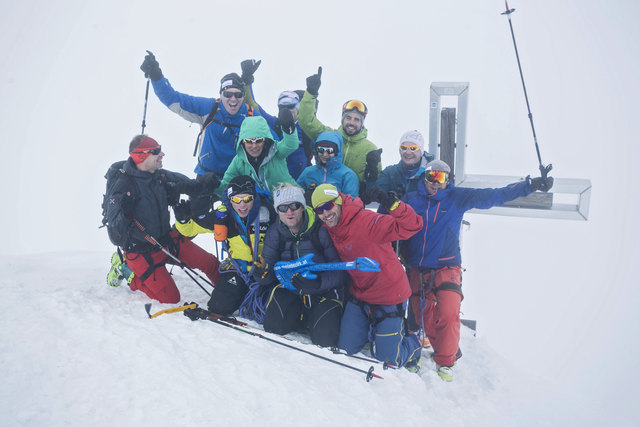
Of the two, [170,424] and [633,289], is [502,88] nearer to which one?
[633,289]

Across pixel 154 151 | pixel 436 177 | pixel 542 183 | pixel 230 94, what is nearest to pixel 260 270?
pixel 154 151

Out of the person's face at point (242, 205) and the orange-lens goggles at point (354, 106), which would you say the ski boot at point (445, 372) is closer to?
the person's face at point (242, 205)

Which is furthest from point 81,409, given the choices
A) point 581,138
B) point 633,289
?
point 581,138

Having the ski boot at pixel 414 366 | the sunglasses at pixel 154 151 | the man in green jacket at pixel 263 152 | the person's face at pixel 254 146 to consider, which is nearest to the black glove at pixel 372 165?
the man in green jacket at pixel 263 152

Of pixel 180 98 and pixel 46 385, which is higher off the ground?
pixel 180 98

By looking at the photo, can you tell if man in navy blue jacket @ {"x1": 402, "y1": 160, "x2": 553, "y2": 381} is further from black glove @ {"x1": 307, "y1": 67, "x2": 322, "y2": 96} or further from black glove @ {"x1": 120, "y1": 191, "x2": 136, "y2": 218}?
black glove @ {"x1": 120, "y1": 191, "x2": 136, "y2": 218}

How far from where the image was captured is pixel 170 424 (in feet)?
7.37

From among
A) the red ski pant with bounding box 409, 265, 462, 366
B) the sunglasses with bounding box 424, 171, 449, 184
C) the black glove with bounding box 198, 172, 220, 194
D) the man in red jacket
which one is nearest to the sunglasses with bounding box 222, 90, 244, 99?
the black glove with bounding box 198, 172, 220, 194

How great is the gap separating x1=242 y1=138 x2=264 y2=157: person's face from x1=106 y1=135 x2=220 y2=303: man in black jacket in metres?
0.57

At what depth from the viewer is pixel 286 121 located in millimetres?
3854

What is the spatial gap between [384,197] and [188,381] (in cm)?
202

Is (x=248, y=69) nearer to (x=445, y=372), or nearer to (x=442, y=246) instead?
(x=442, y=246)

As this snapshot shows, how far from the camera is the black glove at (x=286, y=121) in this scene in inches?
149

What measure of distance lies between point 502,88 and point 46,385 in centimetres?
2377
